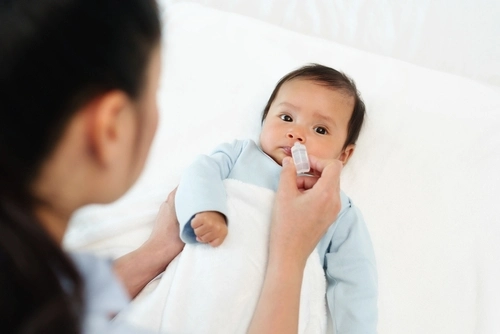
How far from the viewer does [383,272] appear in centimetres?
113

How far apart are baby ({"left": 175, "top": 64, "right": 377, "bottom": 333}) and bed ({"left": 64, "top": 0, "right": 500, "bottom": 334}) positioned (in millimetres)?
86

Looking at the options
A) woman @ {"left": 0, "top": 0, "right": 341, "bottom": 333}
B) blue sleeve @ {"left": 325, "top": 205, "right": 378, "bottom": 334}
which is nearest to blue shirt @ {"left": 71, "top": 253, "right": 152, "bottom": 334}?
woman @ {"left": 0, "top": 0, "right": 341, "bottom": 333}

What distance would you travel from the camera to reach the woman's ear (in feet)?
1.60

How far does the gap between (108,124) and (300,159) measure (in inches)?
27.0

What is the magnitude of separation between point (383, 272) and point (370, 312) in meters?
0.14

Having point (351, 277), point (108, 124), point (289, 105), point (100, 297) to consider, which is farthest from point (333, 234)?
point (108, 124)

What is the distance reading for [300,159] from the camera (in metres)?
1.13

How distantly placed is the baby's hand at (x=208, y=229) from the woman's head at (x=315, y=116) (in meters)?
0.29

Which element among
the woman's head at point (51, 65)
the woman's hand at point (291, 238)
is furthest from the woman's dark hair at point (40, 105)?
the woman's hand at point (291, 238)

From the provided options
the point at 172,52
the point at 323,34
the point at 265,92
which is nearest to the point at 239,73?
the point at 265,92

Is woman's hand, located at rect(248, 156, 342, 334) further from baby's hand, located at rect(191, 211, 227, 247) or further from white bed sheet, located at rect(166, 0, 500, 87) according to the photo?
white bed sheet, located at rect(166, 0, 500, 87)

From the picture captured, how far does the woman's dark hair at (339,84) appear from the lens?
50.4 inches

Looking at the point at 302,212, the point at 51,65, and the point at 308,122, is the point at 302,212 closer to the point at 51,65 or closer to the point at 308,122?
the point at 308,122

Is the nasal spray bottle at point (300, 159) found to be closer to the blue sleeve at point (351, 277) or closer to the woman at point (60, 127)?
the blue sleeve at point (351, 277)
